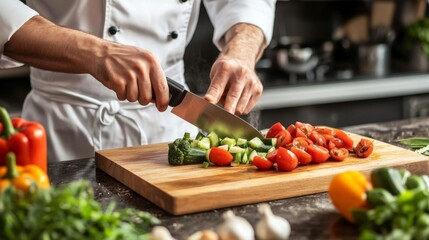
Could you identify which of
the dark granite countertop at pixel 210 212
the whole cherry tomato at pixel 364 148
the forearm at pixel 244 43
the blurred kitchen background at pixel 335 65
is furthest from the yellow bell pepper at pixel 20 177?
the blurred kitchen background at pixel 335 65

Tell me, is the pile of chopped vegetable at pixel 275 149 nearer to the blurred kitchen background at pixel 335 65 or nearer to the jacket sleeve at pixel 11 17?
the jacket sleeve at pixel 11 17

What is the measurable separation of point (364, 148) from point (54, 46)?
84 centimetres

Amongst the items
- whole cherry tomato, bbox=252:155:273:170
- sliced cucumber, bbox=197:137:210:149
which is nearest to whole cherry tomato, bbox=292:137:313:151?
whole cherry tomato, bbox=252:155:273:170

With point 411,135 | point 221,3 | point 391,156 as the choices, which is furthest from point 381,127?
point 221,3

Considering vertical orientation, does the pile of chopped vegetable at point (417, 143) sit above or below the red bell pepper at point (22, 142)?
below

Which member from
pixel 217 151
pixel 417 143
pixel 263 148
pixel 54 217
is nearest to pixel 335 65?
pixel 417 143

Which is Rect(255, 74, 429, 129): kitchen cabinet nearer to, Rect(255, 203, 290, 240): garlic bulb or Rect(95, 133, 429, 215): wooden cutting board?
Rect(95, 133, 429, 215): wooden cutting board

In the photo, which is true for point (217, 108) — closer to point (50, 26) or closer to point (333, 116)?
point (50, 26)

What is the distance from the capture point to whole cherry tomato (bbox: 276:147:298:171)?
162 cm

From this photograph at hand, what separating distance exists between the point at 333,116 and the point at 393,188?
245 cm

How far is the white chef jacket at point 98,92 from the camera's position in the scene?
213 centimetres

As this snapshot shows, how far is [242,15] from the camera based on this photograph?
2.34 m

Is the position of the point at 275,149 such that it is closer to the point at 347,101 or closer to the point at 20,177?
the point at 20,177

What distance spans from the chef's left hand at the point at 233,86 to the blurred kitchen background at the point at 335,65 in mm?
951
